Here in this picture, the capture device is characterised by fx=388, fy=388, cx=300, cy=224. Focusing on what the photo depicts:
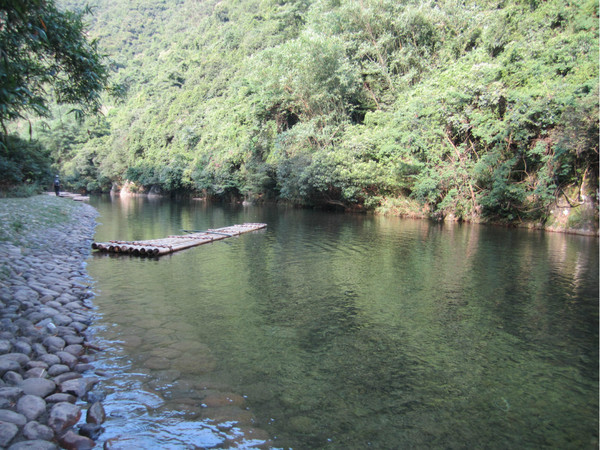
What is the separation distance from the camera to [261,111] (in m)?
38.8

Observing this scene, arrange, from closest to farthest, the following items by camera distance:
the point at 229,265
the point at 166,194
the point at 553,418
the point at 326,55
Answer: the point at 553,418, the point at 229,265, the point at 326,55, the point at 166,194

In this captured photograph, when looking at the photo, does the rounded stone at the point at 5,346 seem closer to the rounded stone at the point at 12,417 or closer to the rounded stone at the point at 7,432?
the rounded stone at the point at 12,417

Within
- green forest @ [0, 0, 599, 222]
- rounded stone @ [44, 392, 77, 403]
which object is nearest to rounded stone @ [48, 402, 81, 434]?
rounded stone @ [44, 392, 77, 403]

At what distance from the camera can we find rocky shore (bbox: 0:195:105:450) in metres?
3.24

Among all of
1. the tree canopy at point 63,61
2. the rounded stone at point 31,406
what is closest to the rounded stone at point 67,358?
the rounded stone at point 31,406

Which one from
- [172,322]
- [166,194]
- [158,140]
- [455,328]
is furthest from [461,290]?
[158,140]

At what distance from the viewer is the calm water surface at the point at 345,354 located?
369 centimetres

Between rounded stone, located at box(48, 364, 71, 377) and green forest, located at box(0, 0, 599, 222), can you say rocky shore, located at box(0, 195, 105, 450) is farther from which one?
green forest, located at box(0, 0, 599, 222)

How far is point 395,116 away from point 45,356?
87.6ft

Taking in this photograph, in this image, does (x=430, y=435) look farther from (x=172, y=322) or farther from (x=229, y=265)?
(x=229, y=265)

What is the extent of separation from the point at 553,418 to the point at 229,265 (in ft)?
26.4

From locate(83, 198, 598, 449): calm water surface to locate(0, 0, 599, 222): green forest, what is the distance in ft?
9.76

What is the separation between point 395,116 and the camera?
27.5 m

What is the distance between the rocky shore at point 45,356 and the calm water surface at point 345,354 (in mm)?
282
